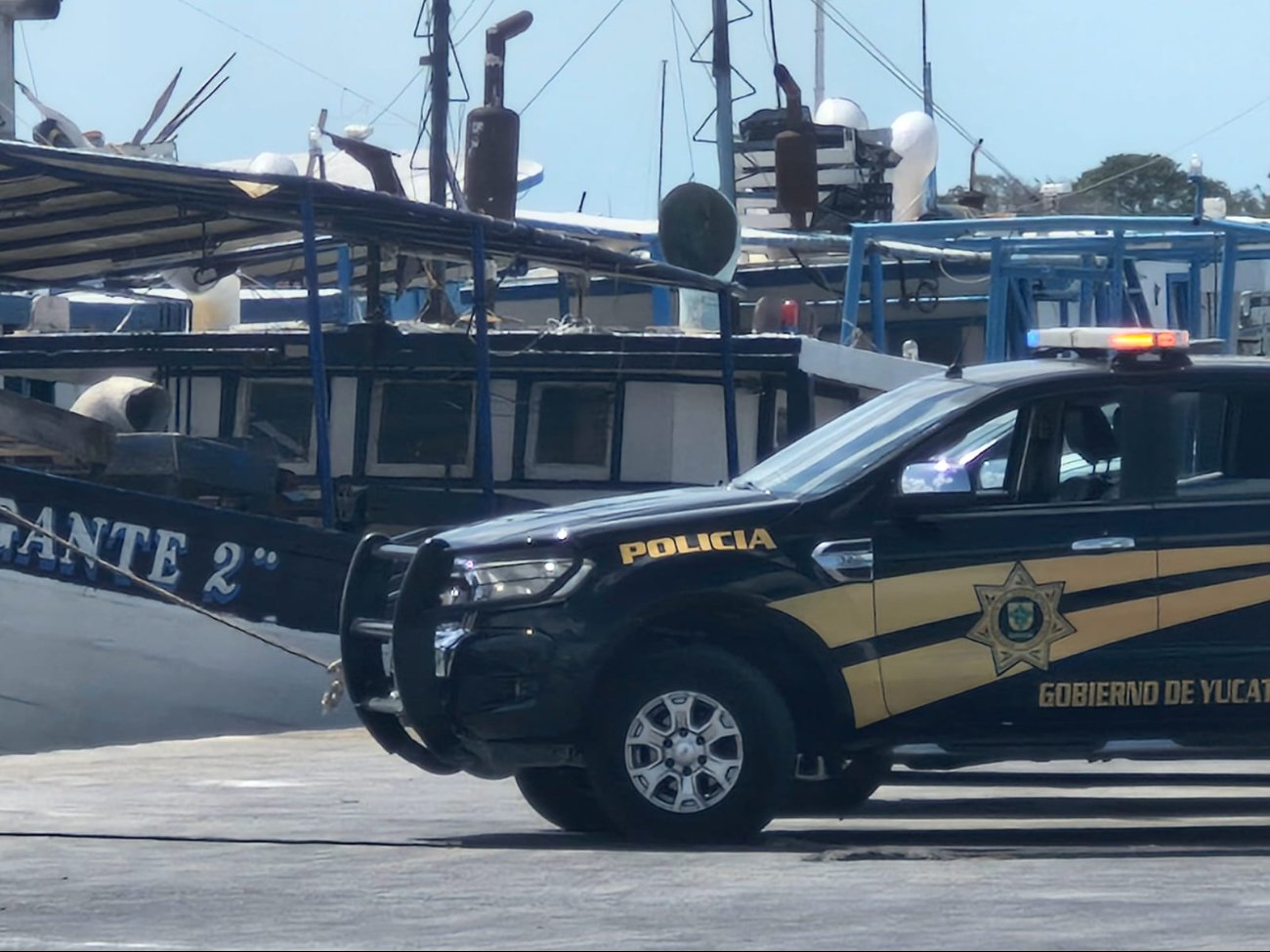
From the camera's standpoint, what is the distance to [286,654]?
43.2 feet

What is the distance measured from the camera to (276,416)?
612 inches

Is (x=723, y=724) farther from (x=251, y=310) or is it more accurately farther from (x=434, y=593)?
(x=251, y=310)

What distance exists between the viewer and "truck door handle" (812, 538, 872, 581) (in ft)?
24.5

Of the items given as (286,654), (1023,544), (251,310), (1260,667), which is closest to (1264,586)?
(1260,667)

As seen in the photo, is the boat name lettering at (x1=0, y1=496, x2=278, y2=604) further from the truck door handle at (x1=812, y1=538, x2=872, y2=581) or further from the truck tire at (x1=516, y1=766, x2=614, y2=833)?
the truck door handle at (x1=812, y1=538, x2=872, y2=581)

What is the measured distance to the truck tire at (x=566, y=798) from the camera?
821 cm

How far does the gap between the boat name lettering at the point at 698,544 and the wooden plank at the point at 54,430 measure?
6682 millimetres

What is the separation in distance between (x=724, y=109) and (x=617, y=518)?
19.2 metres

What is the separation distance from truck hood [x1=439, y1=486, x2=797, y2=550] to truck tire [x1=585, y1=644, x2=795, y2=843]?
0.49 meters

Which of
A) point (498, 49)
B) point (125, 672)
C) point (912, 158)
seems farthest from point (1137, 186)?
point (125, 672)

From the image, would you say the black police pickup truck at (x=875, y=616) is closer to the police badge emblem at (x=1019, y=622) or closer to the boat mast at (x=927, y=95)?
the police badge emblem at (x=1019, y=622)

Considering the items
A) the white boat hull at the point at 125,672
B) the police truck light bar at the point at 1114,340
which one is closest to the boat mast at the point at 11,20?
the white boat hull at the point at 125,672

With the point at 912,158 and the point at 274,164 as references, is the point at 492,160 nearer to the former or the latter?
the point at 274,164

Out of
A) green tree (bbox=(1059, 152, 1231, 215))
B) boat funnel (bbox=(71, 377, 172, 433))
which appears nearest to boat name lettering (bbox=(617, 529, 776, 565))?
boat funnel (bbox=(71, 377, 172, 433))
